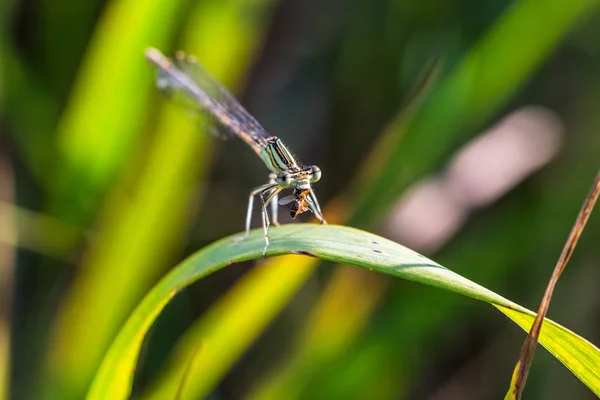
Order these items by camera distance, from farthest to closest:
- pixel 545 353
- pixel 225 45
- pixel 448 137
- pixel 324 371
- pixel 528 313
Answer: pixel 545 353 → pixel 225 45 → pixel 448 137 → pixel 324 371 → pixel 528 313

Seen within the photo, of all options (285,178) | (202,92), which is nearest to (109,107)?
(202,92)

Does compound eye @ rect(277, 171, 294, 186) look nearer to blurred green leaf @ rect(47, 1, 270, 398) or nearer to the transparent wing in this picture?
the transparent wing

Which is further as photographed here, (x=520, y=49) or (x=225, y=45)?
(x=225, y=45)

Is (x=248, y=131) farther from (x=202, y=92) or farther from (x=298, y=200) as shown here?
(x=298, y=200)

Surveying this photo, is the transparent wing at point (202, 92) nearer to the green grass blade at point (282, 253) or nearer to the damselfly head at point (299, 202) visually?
the damselfly head at point (299, 202)

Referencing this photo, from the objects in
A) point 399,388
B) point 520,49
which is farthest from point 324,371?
point 520,49

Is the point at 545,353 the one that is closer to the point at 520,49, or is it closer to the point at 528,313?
the point at 520,49

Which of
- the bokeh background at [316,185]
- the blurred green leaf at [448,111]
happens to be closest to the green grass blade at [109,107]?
the bokeh background at [316,185]

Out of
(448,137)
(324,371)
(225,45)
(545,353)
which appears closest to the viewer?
(324,371)
